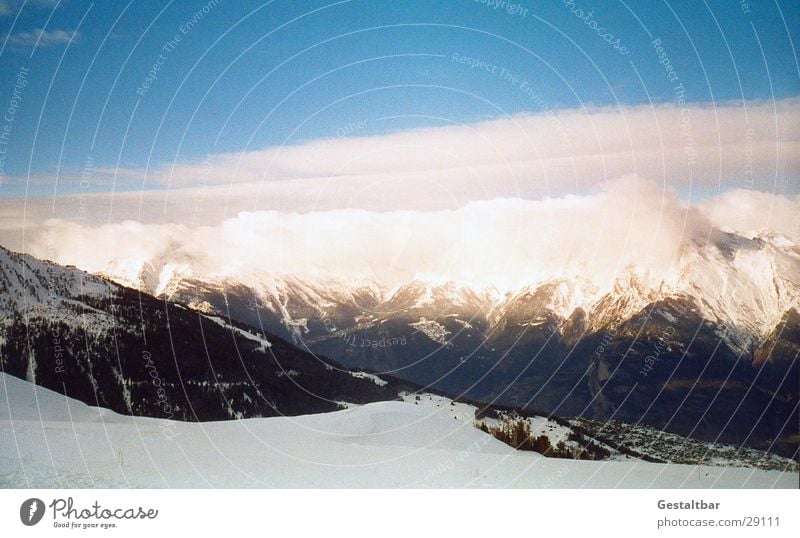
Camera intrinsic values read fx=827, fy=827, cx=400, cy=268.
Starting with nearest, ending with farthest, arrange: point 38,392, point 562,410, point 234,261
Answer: point 38,392, point 234,261, point 562,410
